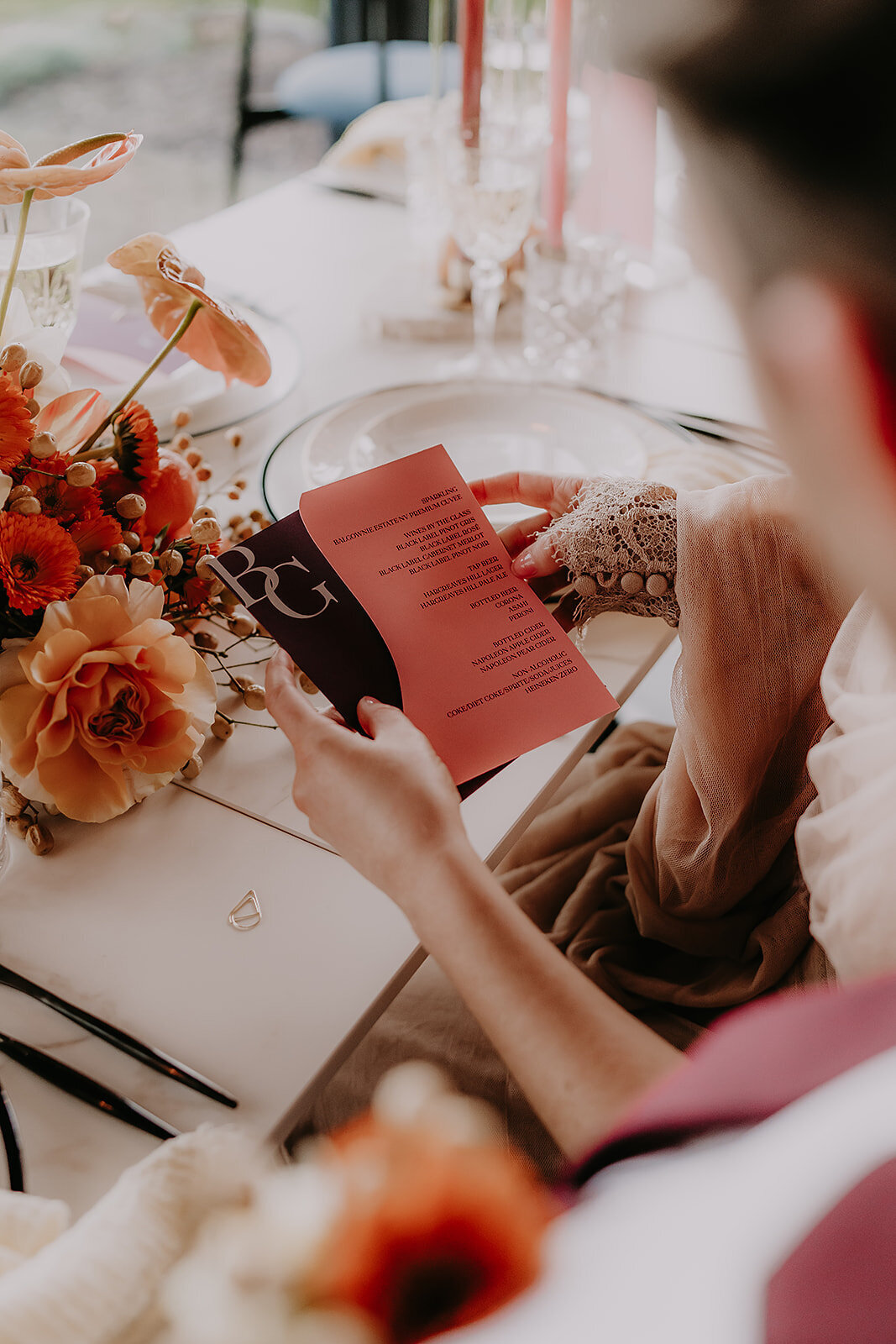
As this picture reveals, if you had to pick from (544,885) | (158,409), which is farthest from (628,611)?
(158,409)

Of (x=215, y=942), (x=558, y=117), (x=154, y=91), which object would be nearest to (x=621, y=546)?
(x=215, y=942)

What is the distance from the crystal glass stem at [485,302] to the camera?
1.23 metres

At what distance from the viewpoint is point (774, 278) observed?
239 millimetres

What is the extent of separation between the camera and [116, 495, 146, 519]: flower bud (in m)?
0.63

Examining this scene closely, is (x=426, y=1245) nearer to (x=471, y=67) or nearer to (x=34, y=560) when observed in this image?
(x=34, y=560)

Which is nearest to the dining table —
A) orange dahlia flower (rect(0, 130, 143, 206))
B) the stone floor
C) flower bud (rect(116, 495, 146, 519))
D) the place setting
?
the place setting

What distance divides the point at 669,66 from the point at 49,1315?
51 cm

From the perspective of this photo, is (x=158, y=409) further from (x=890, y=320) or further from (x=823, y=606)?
(x=890, y=320)

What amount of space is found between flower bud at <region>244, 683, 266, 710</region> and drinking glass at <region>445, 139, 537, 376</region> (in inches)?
28.0

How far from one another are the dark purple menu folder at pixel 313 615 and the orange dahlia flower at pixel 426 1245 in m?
0.27

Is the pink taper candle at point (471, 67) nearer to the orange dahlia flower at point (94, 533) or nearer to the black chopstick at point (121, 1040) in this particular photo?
the orange dahlia flower at point (94, 533)

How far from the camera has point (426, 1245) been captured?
471 millimetres

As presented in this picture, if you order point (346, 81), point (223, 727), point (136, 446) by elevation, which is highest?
point (346, 81)

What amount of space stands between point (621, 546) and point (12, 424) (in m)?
0.47
